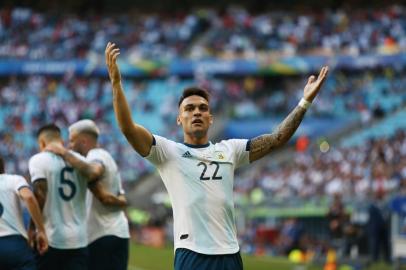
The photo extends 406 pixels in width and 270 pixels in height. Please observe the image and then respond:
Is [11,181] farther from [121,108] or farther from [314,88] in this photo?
[314,88]

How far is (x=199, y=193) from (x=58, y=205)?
8.69ft

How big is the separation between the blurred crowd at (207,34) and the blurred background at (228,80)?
0.07 metres

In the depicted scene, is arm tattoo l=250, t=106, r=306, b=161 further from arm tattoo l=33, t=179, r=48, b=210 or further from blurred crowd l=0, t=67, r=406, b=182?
blurred crowd l=0, t=67, r=406, b=182

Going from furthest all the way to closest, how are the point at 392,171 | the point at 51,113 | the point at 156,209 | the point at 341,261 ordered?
the point at 51,113, the point at 156,209, the point at 392,171, the point at 341,261

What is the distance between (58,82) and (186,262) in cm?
3558

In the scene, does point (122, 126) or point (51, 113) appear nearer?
point (122, 126)

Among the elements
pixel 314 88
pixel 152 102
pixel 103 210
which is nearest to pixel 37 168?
pixel 103 210

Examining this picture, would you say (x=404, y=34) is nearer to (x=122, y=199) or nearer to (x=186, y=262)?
(x=122, y=199)

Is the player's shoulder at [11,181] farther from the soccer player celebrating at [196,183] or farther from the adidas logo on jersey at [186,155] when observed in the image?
the adidas logo on jersey at [186,155]

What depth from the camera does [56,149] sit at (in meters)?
A: 8.77

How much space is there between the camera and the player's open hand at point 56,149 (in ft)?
28.7

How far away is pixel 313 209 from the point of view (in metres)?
24.1

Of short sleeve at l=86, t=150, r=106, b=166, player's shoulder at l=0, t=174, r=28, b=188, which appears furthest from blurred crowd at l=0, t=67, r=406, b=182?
player's shoulder at l=0, t=174, r=28, b=188

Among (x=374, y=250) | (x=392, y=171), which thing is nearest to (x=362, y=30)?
(x=392, y=171)
